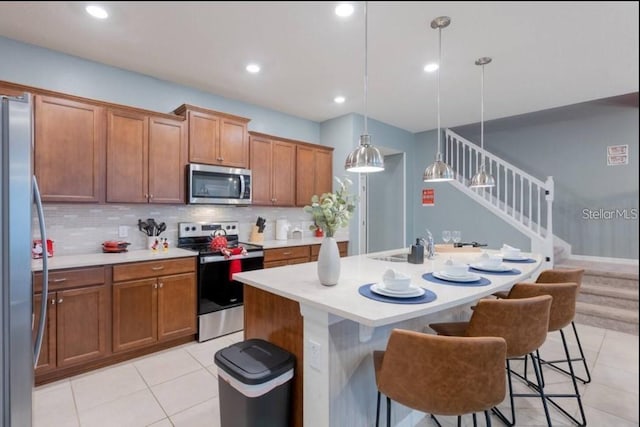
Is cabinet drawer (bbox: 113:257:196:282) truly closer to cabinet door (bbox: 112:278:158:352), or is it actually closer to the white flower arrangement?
cabinet door (bbox: 112:278:158:352)

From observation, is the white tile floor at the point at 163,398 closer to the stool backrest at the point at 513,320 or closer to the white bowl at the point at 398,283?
the stool backrest at the point at 513,320

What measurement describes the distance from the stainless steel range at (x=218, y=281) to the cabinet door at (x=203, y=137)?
779 millimetres

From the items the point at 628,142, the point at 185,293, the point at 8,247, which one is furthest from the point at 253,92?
the point at 628,142

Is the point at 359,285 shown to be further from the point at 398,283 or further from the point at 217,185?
the point at 217,185

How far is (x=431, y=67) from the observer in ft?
9.82

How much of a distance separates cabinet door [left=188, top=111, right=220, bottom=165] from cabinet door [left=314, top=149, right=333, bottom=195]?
1.53 metres

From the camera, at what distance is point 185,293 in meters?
2.93

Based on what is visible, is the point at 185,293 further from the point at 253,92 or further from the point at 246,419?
the point at 253,92

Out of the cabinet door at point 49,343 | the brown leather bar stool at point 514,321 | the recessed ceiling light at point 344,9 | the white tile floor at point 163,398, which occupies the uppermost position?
the recessed ceiling light at point 344,9

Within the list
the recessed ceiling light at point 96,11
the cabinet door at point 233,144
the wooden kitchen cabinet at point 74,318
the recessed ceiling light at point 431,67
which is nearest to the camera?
the recessed ceiling light at point 96,11

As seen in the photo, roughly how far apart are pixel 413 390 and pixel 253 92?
3323 millimetres

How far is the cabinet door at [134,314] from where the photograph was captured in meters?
2.58

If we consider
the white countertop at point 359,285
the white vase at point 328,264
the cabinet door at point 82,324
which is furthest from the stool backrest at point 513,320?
the cabinet door at point 82,324

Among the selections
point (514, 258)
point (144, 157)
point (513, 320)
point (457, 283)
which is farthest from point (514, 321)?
point (144, 157)
